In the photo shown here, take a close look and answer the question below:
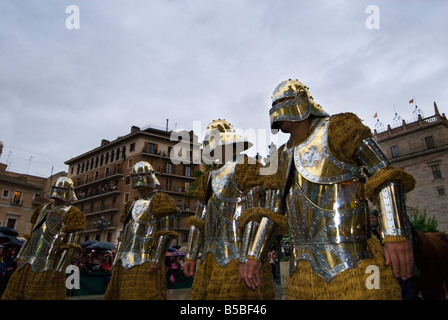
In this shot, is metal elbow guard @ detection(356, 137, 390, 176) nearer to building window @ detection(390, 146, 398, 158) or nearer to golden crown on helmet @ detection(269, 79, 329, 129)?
golden crown on helmet @ detection(269, 79, 329, 129)

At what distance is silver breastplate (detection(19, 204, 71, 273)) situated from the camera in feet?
18.6

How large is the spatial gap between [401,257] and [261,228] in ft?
3.60

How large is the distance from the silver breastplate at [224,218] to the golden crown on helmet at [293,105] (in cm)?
129

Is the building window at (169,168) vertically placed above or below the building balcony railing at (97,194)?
above

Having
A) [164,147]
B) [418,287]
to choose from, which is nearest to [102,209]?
[164,147]

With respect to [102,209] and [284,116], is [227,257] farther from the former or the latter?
[102,209]

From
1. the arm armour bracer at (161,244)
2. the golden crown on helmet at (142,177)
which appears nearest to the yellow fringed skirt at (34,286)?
the arm armour bracer at (161,244)

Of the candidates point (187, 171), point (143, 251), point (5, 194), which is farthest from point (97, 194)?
point (143, 251)

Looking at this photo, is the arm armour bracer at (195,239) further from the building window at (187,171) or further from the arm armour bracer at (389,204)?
the building window at (187,171)

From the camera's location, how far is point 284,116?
107 inches

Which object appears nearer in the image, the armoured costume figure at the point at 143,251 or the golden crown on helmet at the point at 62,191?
the armoured costume figure at the point at 143,251

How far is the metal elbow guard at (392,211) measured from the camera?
6.35 ft

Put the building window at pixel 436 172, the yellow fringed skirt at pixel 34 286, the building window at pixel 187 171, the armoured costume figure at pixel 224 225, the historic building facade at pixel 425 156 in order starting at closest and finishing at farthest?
the armoured costume figure at pixel 224 225 → the yellow fringed skirt at pixel 34 286 → the historic building facade at pixel 425 156 → the building window at pixel 436 172 → the building window at pixel 187 171

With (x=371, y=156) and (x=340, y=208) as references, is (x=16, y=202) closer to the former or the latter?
(x=340, y=208)
